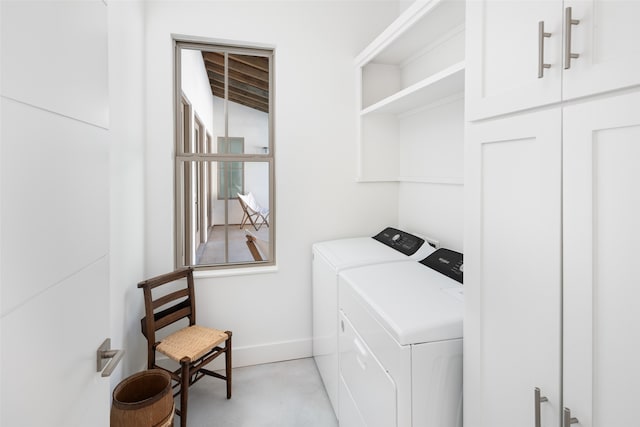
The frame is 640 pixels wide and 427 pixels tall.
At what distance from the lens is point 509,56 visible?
0.91 metres

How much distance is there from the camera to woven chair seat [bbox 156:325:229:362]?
1.92 meters

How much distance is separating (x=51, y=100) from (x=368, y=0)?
2.61m

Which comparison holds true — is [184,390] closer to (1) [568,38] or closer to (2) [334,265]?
(2) [334,265]

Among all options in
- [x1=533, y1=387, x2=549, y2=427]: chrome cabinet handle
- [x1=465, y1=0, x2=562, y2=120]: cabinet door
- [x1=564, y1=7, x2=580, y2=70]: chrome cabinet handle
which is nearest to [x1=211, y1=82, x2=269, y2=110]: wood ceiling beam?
[x1=465, y1=0, x2=562, y2=120]: cabinet door

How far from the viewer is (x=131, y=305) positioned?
2047 millimetres

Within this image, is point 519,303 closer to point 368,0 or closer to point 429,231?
point 429,231

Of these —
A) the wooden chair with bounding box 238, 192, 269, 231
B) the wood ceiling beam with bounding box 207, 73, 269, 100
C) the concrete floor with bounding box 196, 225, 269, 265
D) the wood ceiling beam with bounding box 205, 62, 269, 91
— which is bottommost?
the concrete floor with bounding box 196, 225, 269, 265

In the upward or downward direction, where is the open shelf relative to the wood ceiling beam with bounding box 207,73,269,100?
downward

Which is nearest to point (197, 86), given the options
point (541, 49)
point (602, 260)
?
point (541, 49)

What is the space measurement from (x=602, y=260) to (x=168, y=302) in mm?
2212

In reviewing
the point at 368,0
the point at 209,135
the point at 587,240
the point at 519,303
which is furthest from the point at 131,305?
the point at 368,0

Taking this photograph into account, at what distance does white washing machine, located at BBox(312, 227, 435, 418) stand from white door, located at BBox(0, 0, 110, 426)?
4.15 feet

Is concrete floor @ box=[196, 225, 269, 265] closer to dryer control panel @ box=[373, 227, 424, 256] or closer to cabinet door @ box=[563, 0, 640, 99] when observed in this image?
dryer control panel @ box=[373, 227, 424, 256]

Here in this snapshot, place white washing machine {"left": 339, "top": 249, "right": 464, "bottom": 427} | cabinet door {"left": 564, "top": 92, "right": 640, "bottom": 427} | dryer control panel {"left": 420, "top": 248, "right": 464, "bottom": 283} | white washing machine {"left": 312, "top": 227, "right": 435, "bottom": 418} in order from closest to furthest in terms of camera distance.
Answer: cabinet door {"left": 564, "top": 92, "right": 640, "bottom": 427} < white washing machine {"left": 339, "top": 249, "right": 464, "bottom": 427} < dryer control panel {"left": 420, "top": 248, "right": 464, "bottom": 283} < white washing machine {"left": 312, "top": 227, "right": 435, "bottom": 418}
